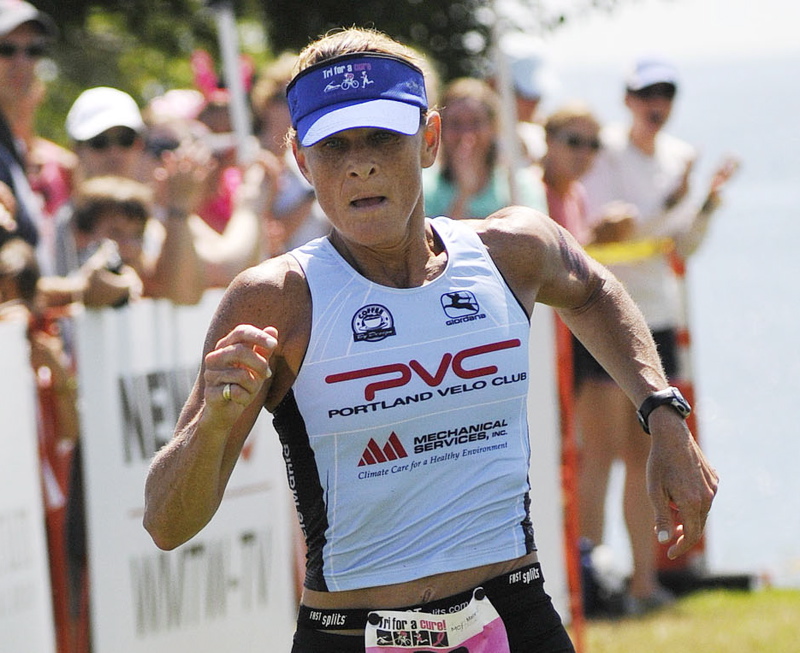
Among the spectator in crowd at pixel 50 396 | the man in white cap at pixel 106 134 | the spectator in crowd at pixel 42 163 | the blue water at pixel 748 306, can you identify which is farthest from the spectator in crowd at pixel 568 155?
the spectator in crowd at pixel 50 396

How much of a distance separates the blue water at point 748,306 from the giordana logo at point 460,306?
513 centimetres

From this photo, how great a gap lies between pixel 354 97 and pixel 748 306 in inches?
323

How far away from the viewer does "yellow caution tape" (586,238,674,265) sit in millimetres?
7516

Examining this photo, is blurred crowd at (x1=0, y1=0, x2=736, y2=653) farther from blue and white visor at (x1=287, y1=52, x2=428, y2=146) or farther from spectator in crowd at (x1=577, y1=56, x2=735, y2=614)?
blue and white visor at (x1=287, y1=52, x2=428, y2=146)

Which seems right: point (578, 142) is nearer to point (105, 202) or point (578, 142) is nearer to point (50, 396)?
point (105, 202)

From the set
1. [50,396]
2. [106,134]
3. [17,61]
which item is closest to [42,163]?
[106,134]

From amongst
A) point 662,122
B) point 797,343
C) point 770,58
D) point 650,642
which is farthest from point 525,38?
point 650,642

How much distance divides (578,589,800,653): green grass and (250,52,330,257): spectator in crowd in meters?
2.31

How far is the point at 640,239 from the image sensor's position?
7.93 m

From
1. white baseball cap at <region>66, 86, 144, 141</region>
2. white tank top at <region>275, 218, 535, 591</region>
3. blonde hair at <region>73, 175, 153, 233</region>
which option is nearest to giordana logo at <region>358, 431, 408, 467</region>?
white tank top at <region>275, 218, 535, 591</region>

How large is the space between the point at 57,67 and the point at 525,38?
945cm

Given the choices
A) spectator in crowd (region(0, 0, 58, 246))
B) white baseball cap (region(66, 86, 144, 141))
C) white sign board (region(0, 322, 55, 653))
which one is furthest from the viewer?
white baseball cap (region(66, 86, 144, 141))

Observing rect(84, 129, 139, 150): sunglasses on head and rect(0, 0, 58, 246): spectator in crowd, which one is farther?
rect(84, 129, 139, 150): sunglasses on head

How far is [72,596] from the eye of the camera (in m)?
5.52
